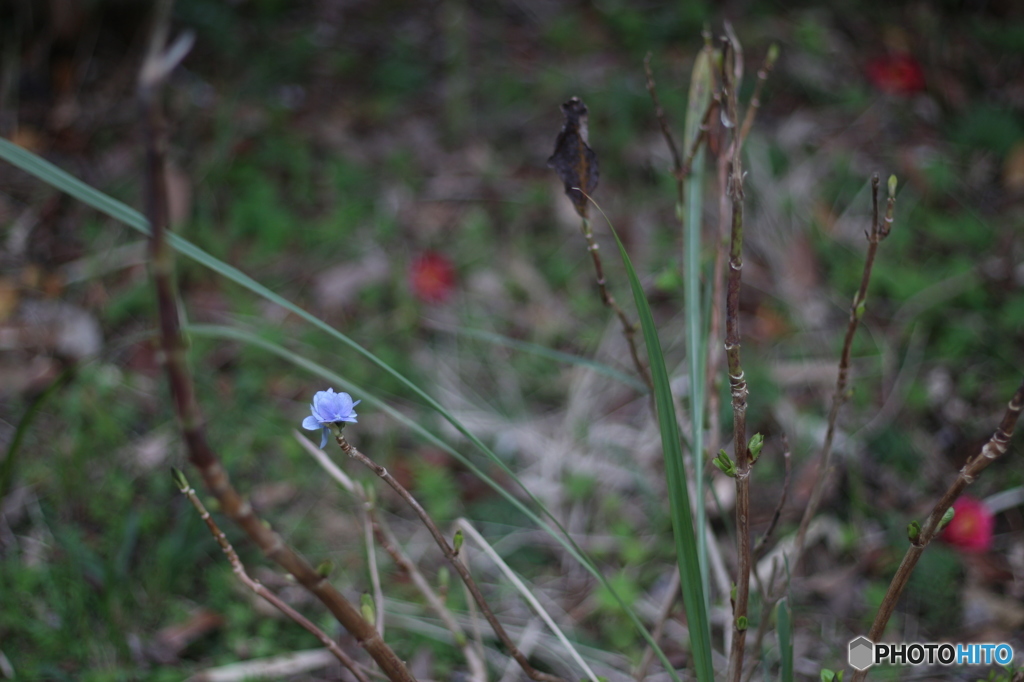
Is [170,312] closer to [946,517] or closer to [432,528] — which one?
[432,528]

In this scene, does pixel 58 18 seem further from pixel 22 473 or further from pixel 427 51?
pixel 22 473

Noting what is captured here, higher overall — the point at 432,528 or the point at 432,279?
the point at 432,279

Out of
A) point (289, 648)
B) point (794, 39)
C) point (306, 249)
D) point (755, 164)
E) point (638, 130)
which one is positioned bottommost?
point (289, 648)

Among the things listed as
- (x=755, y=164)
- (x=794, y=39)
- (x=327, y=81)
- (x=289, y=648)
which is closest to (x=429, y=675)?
(x=289, y=648)

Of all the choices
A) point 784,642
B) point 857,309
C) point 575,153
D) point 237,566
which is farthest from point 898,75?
point 237,566

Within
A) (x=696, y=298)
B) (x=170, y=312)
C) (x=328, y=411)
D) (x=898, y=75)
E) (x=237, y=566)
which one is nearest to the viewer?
(x=170, y=312)

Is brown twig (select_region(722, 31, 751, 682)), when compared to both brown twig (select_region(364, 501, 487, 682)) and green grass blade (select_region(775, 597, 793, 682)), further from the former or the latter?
brown twig (select_region(364, 501, 487, 682))

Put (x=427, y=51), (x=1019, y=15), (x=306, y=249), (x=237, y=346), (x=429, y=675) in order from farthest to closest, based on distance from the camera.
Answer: (x=427, y=51)
(x=1019, y=15)
(x=306, y=249)
(x=237, y=346)
(x=429, y=675)

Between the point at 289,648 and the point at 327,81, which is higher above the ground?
the point at 327,81
